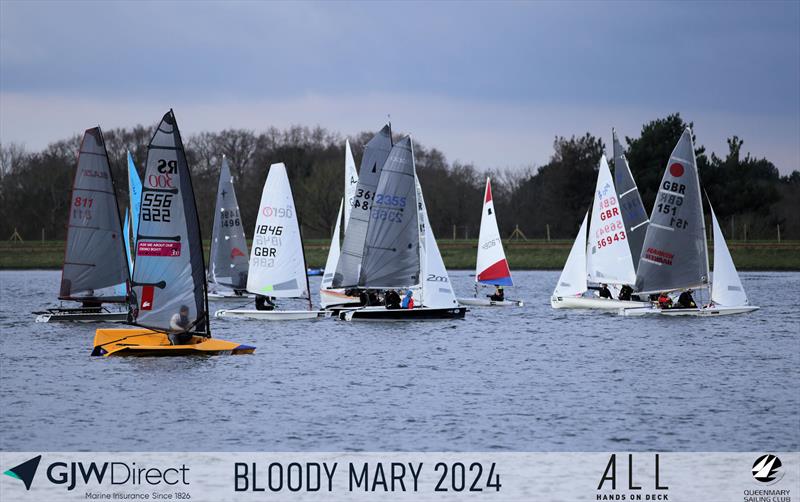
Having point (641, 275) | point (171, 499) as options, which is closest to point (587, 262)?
point (641, 275)

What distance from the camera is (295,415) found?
21438 millimetres

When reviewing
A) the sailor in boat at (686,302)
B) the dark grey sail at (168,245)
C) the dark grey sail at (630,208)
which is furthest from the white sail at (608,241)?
the dark grey sail at (168,245)

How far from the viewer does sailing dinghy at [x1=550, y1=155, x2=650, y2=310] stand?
41.4 meters

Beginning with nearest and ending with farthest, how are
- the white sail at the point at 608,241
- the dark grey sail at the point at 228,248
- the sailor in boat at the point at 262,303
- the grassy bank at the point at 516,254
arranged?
the sailor in boat at the point at 262,303 → the white sail at the point at 608,241 → the dark grey sail at the point at 228,248 → the grassy bank at the point at 516,254

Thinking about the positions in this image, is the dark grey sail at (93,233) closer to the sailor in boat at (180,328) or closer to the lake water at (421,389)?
the lake water at (421,389)

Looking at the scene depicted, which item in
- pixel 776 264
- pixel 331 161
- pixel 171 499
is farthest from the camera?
pixel 331 161

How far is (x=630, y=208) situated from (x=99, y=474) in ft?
99.7

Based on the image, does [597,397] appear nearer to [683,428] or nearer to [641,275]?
[683,428]

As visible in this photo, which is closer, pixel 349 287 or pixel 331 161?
pixel 349 287

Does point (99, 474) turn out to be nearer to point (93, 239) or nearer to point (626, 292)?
point (93, 239)

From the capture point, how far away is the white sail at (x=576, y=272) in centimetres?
4103

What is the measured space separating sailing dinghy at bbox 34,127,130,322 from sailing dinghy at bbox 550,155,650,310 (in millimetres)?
15516

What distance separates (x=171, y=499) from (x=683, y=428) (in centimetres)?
917

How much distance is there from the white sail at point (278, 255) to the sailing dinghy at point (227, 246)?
9.49m
